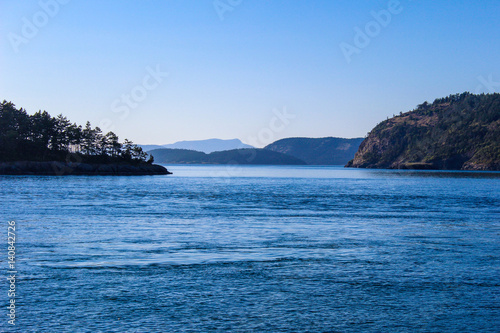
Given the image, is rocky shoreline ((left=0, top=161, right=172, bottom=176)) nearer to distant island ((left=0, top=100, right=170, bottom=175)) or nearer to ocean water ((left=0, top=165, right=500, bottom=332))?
distant island ((left=0, top=100, right=170, bottom=175))

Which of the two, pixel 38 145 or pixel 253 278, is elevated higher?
pixel 38 145

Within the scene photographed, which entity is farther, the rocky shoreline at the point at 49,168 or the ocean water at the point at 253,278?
the rocky shoreline at the point at 49,168

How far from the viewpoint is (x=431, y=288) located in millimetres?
18781

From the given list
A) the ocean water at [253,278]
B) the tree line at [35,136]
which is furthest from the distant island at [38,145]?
the ocean water at [253,278]

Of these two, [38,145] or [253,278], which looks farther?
[38,145]

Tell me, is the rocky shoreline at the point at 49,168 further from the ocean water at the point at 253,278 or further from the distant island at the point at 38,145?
the ocean water at the point at 253,278

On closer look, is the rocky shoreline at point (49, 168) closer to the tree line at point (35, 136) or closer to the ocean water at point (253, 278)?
the tree line at point (35, 136)

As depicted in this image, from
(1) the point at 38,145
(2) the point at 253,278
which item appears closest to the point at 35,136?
(1) the point at 38,145

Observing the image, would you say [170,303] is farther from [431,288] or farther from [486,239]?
[486,239]

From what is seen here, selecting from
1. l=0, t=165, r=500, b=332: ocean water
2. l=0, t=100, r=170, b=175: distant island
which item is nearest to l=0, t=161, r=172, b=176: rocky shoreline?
l=0, t=100, r=170, b=175: distant island

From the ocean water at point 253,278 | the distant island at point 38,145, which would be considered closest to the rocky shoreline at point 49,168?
the distant island at point 38,145

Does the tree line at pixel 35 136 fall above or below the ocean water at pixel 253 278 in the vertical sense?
above

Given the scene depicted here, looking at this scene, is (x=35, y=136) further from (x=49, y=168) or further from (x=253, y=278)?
(x=253, y=278)

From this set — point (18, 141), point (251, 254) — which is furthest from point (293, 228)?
point (18, 141)
